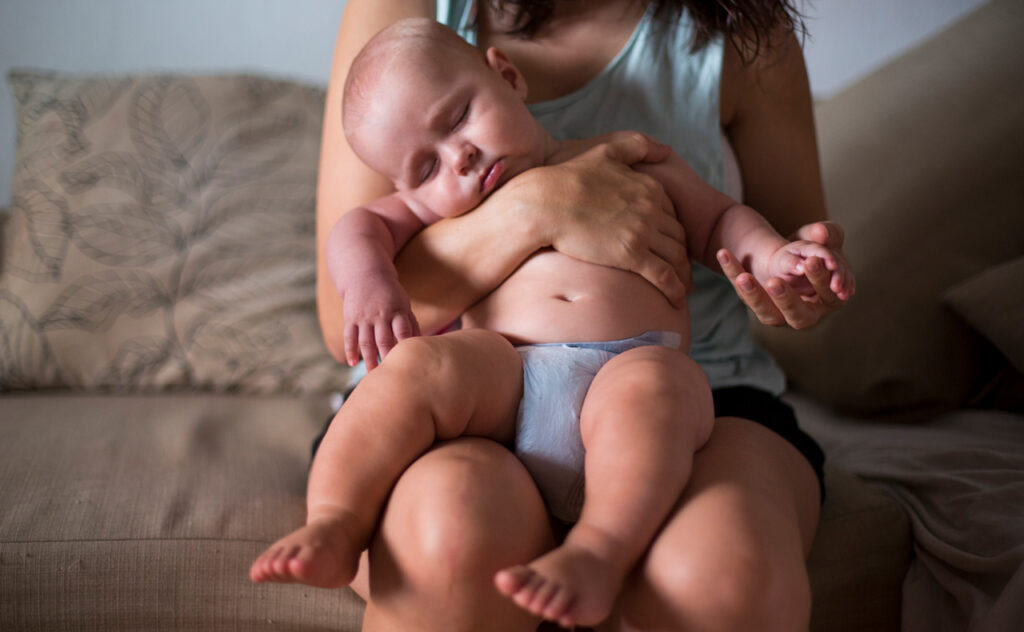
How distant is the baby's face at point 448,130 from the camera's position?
2.49 ft

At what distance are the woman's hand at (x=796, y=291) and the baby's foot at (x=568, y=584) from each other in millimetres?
273

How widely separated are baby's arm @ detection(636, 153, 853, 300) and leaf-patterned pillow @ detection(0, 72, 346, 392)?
2.41ft

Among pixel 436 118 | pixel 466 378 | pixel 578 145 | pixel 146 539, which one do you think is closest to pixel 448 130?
pixel 436 118

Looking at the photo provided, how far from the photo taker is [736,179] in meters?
0.98

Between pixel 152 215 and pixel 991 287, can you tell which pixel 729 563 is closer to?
pixel 991 287

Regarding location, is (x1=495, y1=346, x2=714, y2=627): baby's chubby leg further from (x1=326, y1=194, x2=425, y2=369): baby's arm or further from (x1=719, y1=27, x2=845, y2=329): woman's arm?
(x1=719, y1=27, x2=845, y2=329): woman's arm

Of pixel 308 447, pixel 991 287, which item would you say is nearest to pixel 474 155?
pixel 308 447

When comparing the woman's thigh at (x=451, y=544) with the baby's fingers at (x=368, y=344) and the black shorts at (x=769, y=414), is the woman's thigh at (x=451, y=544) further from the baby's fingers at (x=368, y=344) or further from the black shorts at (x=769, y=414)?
the black shorts at (x=769, y=414)

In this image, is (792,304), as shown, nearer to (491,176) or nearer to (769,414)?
(769,414)

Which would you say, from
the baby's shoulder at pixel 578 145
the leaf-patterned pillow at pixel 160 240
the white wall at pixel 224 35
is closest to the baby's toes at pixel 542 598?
the baby's shoulder at pixel 578 145

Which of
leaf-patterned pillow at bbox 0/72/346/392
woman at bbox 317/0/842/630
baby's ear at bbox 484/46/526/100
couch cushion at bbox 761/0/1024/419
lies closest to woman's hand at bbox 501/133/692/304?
woman at bbox 317/0/842/630

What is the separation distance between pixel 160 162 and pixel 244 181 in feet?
0.49

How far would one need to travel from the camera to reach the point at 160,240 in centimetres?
135

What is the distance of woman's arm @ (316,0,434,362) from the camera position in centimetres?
93
